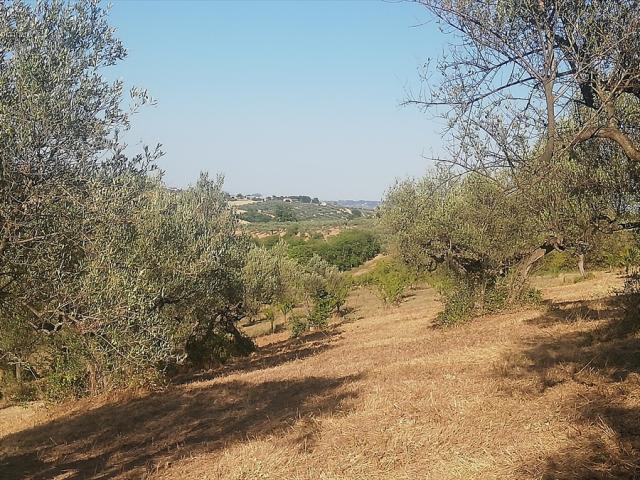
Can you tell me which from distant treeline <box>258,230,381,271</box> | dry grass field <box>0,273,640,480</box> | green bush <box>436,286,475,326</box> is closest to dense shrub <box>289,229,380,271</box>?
distant treeline <box>258,230,381,271</box>

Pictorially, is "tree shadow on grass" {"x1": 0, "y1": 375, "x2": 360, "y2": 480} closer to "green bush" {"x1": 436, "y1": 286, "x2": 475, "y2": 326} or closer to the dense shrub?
"green bush" {"x1": 436, "y1": 286, "x2": 475, "y2": 326}

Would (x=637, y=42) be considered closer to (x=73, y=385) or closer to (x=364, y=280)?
(x=73, y=385)

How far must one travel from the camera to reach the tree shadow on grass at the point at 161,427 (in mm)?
9898

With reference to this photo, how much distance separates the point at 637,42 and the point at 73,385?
1887 centimetres

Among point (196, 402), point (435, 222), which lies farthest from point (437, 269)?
point (196, 402)

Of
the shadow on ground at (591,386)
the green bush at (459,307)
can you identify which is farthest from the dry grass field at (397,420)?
the green bush at (459,307)

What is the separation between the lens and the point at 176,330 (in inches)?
833

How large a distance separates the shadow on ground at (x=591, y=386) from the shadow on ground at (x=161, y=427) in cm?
406

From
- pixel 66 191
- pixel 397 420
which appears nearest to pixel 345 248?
pixel 397 420

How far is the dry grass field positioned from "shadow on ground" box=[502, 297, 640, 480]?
0.09ft

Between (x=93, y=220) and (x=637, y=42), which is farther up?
(x=637, y=42)

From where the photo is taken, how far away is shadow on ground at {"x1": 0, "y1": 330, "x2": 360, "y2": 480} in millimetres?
9891

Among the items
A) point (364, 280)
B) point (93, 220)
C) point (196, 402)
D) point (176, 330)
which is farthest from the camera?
point (364, 280)

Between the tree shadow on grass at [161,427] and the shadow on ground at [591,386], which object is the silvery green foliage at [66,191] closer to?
the tree shadow on grass at [161,427]
